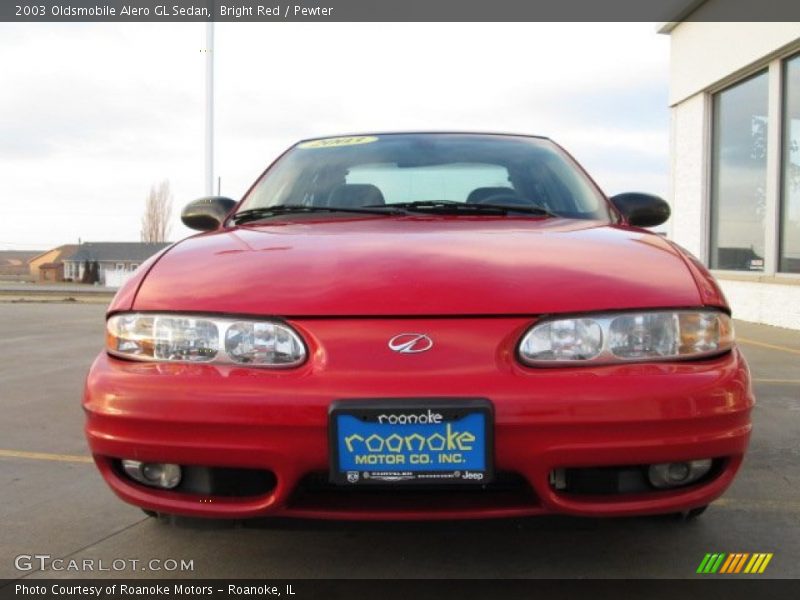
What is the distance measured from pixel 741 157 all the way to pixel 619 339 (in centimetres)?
1022

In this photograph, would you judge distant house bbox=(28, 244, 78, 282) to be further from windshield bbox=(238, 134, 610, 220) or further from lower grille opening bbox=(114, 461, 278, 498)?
lower grille opening bbox=(114, 461, 278, 498)

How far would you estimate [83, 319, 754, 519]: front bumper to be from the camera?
5.77ft

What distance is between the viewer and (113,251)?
74.5 m

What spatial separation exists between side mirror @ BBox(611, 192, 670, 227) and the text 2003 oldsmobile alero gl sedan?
887 mm

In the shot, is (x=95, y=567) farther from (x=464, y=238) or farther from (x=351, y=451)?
(x=464, y=238)

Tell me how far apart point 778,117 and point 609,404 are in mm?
9254

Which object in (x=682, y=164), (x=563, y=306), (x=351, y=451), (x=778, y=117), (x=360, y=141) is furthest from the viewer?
(x=682, y=164)

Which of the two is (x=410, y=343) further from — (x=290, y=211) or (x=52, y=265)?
(x=52, y=265)

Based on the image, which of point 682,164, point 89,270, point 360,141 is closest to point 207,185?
point 682,164

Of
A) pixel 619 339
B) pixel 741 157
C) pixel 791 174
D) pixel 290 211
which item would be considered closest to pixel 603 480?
pixel 619 339

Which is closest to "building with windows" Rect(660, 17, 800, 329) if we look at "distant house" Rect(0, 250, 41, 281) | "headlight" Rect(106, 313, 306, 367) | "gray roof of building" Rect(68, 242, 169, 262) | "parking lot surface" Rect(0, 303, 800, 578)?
"parking lot surface" Rect(0, 303, 800, 578)

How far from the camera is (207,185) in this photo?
56.1 feet

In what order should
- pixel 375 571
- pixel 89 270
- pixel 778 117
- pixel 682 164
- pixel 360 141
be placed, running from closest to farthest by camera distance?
1. pixel 375 571
2. pixel 360 141
3. pixel 778 117
4. pixel 682 164
5. pixel 89 270

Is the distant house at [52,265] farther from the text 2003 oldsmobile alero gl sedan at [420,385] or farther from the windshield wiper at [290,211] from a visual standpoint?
Result: the text 2003 oldsmobile alero gl sedan at [420,385]
